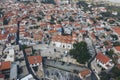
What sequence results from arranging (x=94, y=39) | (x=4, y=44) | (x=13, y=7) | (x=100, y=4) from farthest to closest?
(x=100, y=4)
(x=13, y=7)
(x=94, y=39)
(x=4, y=44)

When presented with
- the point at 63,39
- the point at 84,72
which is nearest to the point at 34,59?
the point at 84,72

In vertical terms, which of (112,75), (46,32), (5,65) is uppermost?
(5,65)

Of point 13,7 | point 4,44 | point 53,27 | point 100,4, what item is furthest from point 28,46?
point 100,4

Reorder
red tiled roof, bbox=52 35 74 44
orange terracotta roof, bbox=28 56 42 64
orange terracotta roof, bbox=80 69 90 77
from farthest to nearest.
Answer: red tiled roof, bbox=52 35 74 44 → orange terracotta roof, bbox=28 56 42 64 → orange terracotta roof, bbox=80 69 90 77

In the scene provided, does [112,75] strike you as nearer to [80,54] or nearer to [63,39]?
[80,54]

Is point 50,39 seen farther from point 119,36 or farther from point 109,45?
point 119,36

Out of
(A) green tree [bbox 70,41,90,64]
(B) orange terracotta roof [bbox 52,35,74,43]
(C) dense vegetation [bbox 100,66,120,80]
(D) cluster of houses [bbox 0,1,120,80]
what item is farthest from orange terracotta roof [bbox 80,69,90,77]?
(B) orange terracotta roof [bbox 52,35,74,43]

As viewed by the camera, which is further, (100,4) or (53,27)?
(100,4)

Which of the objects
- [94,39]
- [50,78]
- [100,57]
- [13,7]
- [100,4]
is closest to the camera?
[50,78]

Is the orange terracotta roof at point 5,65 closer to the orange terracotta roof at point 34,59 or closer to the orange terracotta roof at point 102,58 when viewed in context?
the orange terracotta roof at point 34,59

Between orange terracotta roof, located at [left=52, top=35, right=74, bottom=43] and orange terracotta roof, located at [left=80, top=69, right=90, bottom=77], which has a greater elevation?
orange terracotta roof, located at [left=52, top=35, right=74, bottom=43]

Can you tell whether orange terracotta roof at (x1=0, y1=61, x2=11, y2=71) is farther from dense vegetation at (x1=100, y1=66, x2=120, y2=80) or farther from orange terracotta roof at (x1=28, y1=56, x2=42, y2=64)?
dense vegetation at (x1=100, y1=66, x2=120, y2=80)
